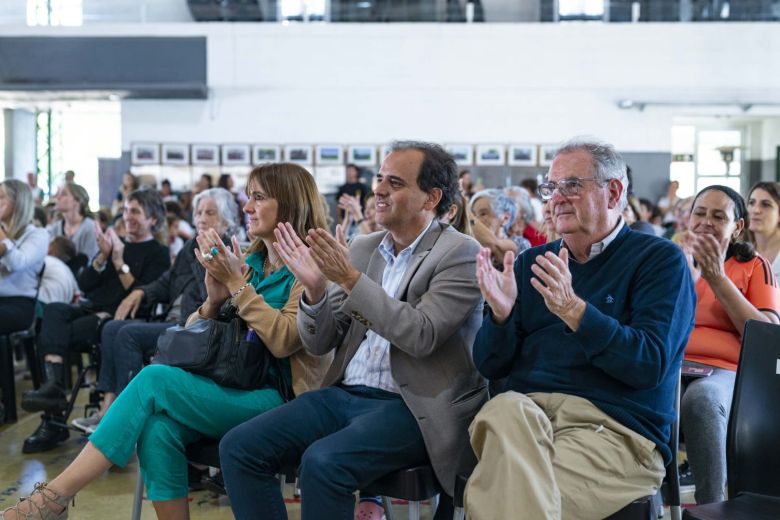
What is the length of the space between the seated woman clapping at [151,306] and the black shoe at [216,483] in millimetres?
633

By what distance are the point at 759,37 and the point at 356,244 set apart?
11158mm

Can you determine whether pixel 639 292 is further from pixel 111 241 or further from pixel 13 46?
pixel 13 46

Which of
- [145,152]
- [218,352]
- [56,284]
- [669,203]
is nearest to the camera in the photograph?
[218,352]

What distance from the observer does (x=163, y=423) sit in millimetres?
2416

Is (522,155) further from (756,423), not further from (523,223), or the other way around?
(756,423)

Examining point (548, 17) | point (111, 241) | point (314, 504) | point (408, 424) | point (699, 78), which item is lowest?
point (314, 504)

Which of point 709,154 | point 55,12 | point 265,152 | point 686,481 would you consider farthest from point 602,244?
point 709,154

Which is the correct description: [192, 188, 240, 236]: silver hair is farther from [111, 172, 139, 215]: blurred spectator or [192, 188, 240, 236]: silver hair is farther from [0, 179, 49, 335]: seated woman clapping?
[111, 172, 139, 215]: blurred spectator

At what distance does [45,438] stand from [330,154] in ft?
28.3

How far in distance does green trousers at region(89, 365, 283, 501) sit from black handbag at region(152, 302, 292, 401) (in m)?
0.04

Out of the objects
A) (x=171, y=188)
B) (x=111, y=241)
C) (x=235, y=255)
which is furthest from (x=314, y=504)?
(x=171, y=188)

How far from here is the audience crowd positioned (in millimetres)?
1917

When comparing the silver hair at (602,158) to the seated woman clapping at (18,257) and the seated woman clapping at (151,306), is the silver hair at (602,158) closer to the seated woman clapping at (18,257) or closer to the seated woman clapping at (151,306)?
the seated woman clapping at (151,306)

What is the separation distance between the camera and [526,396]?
6.56 ft
